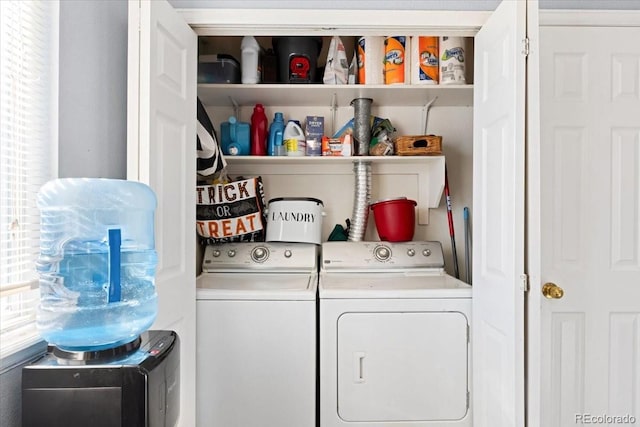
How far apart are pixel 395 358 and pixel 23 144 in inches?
66.1

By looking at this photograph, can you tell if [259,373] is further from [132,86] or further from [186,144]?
[132,86]

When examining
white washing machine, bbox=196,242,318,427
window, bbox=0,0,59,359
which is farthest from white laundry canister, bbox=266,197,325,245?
window, bbox=0,0,59,359

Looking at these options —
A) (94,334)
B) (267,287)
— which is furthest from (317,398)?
(94,334)

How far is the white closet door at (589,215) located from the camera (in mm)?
2053

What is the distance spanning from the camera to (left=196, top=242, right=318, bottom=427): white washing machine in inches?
79.4

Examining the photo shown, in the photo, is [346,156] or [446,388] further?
[346,156]

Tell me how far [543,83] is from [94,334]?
209 cm

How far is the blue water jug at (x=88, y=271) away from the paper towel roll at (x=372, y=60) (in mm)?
1549

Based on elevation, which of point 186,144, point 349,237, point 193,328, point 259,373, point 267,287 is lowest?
point 259,373

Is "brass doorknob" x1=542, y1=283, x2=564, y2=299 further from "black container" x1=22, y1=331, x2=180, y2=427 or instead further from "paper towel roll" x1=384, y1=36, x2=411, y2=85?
"black container" x1=22, y1=331, x2=180, y2=427

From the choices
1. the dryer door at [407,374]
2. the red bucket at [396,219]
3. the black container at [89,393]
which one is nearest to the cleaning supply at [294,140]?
the red bucket at [396,219]

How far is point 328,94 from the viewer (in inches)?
100

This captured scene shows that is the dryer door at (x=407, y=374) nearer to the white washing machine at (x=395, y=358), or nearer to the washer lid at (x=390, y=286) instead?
the white washing machine at (x=395, y=358)

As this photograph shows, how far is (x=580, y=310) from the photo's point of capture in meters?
2.06
